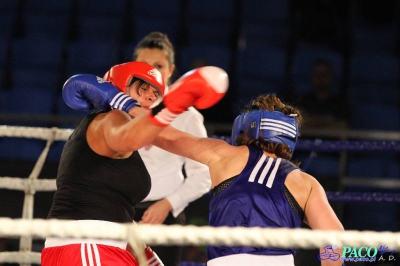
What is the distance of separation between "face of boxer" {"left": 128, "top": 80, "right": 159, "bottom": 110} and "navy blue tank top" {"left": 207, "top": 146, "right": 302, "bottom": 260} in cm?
45

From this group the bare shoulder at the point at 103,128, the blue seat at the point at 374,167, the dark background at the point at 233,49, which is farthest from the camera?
the dark background at the point at 233,49

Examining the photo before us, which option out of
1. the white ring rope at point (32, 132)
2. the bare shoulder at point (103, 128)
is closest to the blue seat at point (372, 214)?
the white ring rope at point (32, 132)

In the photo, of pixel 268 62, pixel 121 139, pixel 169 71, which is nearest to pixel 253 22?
pixel 268 62

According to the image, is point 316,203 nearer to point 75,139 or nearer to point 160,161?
point 75,139

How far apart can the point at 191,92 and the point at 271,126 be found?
44 cm

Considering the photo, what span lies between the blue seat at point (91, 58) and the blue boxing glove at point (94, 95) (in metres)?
2.99

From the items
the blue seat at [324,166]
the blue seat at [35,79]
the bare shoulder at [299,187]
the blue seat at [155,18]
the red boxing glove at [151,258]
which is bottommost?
the blue seat at [324,166]

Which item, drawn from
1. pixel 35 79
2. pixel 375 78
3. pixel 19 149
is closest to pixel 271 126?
pixel 19 149

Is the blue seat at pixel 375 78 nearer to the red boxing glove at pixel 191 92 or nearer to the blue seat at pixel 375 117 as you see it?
the blue seat at pixel 375 117

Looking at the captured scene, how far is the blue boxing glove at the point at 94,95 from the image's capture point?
6.03ft

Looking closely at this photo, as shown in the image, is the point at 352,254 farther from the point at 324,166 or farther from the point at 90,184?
the point at 324,166

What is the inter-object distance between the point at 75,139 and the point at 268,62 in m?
3.19

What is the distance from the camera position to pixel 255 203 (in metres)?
1.83

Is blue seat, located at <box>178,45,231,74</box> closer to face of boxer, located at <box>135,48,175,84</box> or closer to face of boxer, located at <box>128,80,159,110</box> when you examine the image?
face of boxer, located at <box>135,48,175,84</box>
